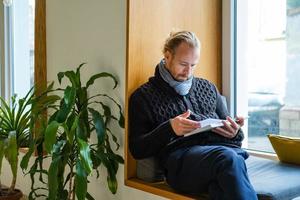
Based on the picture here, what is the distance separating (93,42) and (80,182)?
0.85m

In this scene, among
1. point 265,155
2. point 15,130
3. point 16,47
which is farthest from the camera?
point 16,47

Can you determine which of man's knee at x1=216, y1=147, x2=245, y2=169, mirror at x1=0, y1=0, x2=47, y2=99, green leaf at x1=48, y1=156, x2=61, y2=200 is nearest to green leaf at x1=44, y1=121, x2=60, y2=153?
green leaf at x1=48, y1=156, x2=61, y2=200

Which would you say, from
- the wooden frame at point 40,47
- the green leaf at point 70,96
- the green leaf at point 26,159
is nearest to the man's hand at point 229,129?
the green leaf at point 70,96

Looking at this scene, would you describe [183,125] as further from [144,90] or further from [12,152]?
[12,152]

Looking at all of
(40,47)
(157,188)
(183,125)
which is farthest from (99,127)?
(40,47)

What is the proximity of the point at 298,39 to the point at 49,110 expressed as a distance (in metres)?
1.68

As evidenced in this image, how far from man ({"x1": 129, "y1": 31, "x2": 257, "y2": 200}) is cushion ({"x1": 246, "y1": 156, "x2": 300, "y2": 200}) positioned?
0.12 metres

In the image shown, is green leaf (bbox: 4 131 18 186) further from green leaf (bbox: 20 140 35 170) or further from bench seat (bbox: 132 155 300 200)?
bench seat (bbox: 132 155 300 200)

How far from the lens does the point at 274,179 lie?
1903 millimetres

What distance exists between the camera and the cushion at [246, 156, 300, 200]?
5.75 feet

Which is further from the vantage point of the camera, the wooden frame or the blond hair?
the wooden frame

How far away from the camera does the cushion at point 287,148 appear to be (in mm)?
2104

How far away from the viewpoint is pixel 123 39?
2246 mm

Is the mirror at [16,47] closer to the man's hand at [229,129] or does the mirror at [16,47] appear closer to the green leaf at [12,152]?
the green leaf at [12,152]
